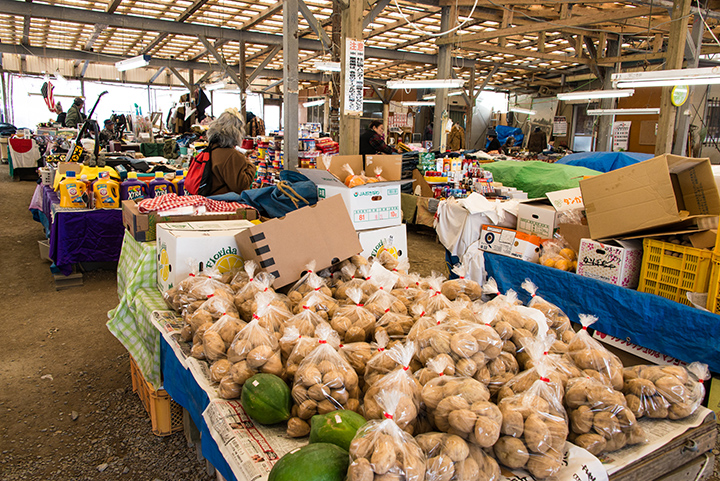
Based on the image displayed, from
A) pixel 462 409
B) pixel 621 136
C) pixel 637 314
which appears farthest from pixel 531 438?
pixel 621 136

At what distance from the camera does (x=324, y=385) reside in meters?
1.29

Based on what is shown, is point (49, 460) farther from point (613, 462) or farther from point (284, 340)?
point (613, 462)

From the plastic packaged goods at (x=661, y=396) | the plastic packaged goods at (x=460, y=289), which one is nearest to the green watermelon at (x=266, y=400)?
the plastic packaged goods at (x=460, y=289)

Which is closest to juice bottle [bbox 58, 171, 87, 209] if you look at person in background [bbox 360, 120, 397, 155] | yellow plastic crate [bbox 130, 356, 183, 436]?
yellow plastic crate [bbox 130, 356, 183, 436]

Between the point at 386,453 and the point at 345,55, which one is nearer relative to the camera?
the point at 386,453

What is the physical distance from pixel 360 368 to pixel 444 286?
2.36 ft

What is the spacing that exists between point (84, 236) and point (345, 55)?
3.29 m

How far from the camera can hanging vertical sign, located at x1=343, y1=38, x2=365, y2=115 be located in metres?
4.60

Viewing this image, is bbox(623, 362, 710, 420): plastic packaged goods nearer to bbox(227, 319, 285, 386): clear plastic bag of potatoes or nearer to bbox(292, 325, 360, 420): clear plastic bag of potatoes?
bbox(292, 325, 360, 420): clear plastic bag of potatoes

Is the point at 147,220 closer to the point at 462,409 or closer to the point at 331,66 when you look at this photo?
the point at 462,409

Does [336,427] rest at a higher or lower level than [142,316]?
higher

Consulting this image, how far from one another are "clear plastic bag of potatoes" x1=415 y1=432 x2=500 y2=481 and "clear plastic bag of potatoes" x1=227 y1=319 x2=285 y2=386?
0.56 m

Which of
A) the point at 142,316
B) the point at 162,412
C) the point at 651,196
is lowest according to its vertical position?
the point at 162,412

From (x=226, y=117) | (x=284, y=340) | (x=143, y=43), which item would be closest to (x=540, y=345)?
(x=284, y=340)
